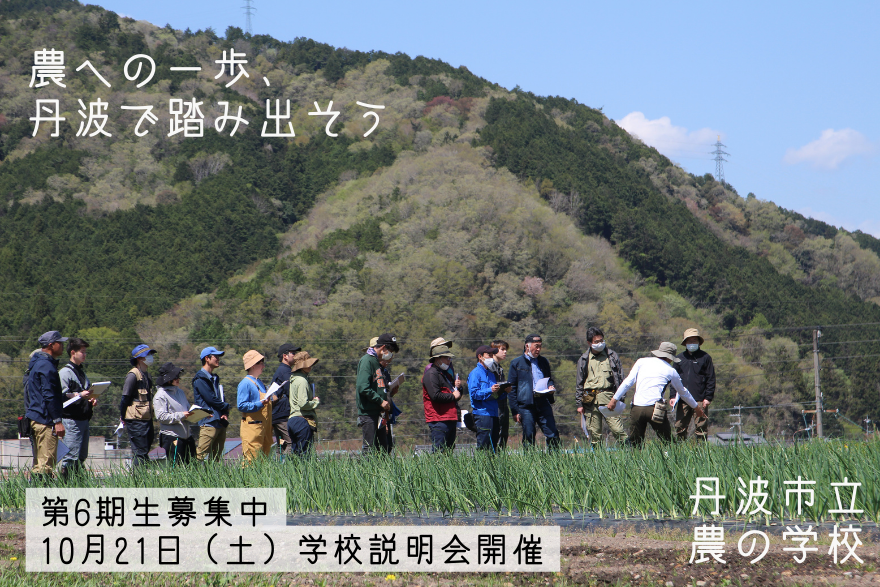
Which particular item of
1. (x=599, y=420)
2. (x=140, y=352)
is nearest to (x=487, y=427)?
(x=599, y=420)

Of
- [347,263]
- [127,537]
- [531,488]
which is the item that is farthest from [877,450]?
[347,263]

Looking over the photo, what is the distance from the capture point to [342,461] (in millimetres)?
6910

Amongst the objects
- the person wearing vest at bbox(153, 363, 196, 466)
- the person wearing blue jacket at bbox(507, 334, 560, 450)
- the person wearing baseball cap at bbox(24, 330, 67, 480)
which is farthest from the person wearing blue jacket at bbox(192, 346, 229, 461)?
the person wearing blue jacket at bbox(507, 334, 560, 450)

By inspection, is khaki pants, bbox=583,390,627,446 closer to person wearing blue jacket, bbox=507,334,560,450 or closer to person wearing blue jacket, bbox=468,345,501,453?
person wearing blue jacket, bbox=507,334,560,450

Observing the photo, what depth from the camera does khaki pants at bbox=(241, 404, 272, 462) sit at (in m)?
8.21

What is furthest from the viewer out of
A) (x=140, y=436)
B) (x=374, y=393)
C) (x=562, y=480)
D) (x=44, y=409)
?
(x=374, y=393)

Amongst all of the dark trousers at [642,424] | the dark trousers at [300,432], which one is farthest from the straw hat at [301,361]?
the dark trousers at [642,424]

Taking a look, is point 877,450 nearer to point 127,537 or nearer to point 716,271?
point 127,537

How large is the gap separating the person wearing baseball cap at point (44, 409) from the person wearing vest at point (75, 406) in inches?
13.2

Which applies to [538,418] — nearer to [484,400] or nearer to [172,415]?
[484,400]

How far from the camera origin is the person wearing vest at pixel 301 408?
340 inches

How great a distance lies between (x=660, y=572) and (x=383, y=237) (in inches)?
2865

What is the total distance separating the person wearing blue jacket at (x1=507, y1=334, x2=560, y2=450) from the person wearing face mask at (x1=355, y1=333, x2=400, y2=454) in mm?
1535

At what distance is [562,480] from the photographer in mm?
6043
